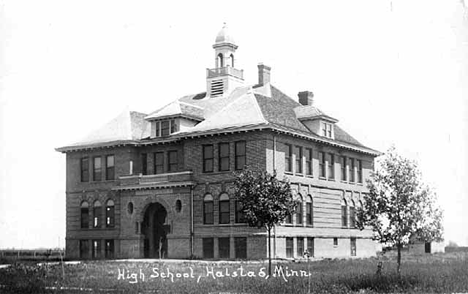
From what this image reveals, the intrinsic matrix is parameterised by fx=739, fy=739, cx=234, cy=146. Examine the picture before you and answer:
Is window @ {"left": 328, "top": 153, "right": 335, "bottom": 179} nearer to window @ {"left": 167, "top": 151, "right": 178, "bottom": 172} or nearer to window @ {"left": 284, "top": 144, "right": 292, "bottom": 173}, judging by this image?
window @ {"left": 284, "top": 144, "right": 292, "bottom": 173}

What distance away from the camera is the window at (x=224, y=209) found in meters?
47.5

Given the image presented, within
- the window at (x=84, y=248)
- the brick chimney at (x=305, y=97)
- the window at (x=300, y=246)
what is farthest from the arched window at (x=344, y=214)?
the window at (x=84, y=248)

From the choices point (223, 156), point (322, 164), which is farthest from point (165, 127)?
point (322, 164)

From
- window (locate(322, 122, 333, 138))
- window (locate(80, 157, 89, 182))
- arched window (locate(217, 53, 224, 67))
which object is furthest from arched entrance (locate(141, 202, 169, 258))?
window (locate(322, 122, 333, 138))

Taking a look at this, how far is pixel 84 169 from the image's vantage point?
5628cm

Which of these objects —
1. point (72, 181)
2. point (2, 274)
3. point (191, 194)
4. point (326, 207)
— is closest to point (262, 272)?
point (2, 274)

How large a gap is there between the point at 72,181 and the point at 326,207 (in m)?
19.5

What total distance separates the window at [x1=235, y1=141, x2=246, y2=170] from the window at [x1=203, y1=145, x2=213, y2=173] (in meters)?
2.18

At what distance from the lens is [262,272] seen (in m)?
31.6

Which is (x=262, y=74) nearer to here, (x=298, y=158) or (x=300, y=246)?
(x=298, y=158)

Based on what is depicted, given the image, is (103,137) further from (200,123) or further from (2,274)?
(2,274)

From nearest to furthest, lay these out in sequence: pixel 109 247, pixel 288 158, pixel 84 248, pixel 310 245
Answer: pixel 288 158 < pixel 310 245 < pixel 109 247 < pixel 84 248

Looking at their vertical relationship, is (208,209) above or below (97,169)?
below

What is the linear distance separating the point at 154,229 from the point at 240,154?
969 cm
